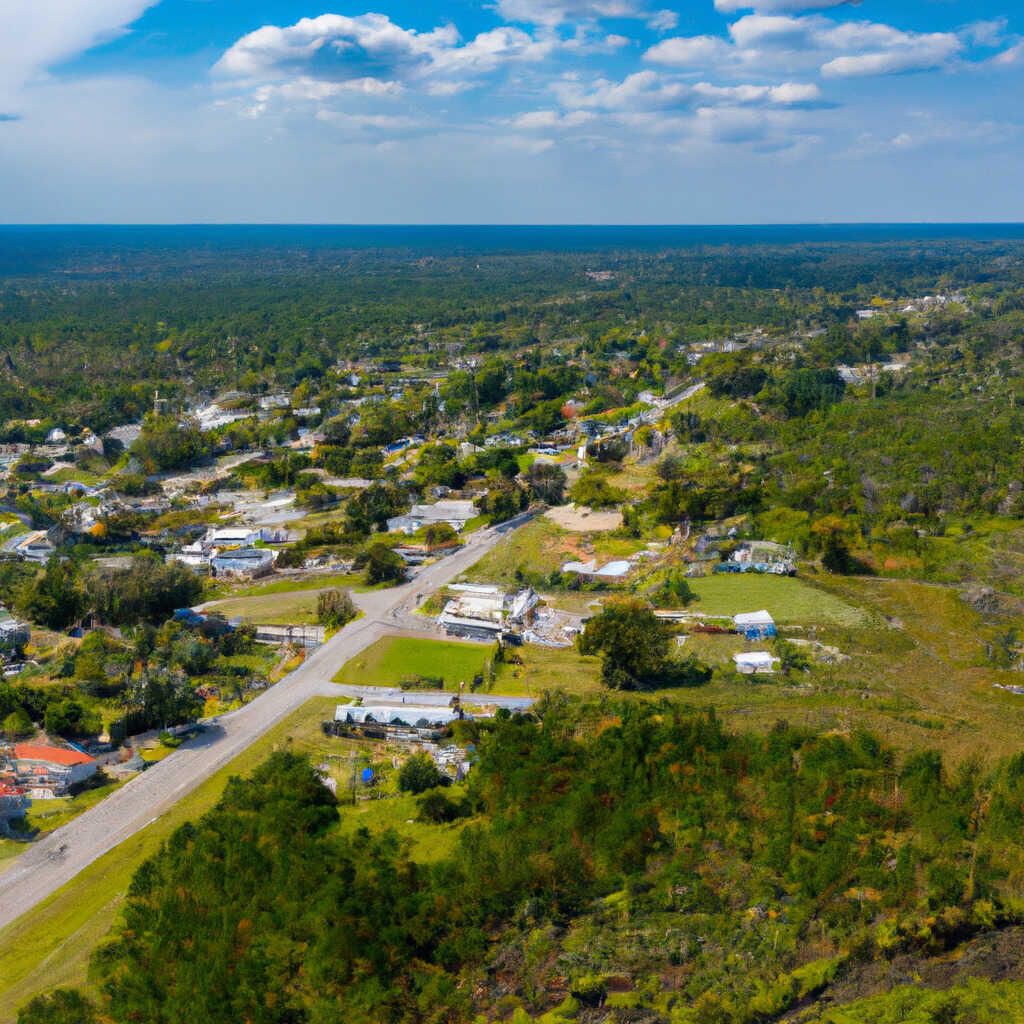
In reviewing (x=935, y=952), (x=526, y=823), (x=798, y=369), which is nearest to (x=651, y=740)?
(x=526, y=823)

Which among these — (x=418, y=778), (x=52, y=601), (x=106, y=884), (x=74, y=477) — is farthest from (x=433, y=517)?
(x=106, y=884)

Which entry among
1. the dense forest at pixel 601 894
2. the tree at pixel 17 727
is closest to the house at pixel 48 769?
the tree at pixel 17 727

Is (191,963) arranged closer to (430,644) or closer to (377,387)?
(430,644)

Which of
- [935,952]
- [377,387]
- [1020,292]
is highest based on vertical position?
[1020,292]

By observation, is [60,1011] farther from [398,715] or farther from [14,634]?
[14,634]

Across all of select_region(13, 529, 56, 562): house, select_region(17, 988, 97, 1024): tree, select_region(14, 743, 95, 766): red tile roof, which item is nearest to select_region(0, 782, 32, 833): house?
select_region(14, 743, 95, 766): red tile roof

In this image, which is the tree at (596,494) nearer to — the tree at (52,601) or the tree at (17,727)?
the tree at (52,601)
